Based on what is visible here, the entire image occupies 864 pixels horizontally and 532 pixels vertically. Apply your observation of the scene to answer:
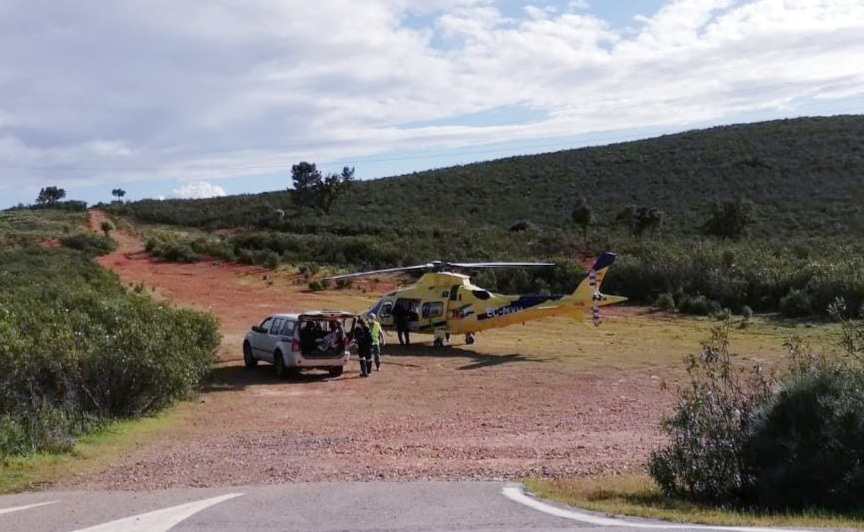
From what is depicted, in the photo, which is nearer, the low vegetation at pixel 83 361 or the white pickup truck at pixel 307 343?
the low vegetation at pixel 83 361

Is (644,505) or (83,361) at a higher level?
(83,361)

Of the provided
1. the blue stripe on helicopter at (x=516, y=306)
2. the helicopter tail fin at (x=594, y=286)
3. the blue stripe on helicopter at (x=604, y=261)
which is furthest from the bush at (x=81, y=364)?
the blue stripe on helicopter at (x=604, y=261)

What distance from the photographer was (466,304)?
25719 mm

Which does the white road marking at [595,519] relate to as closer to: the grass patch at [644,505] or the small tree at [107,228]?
the grass patch at [644,505]

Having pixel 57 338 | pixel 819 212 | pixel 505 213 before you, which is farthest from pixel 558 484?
pixel 505 213

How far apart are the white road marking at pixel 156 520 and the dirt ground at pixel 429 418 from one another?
1.82 m

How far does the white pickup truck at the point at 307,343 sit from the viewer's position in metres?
21.0

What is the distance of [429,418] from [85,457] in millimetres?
Result: 5998

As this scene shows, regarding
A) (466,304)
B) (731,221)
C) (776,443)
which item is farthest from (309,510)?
(731,221)

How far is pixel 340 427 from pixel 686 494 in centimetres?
685

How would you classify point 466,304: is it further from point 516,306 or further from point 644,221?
point 644,221

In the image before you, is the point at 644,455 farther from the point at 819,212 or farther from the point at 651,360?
the point at 819,212

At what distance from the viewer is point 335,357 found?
70.2 ft

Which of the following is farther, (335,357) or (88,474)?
(335,357)
